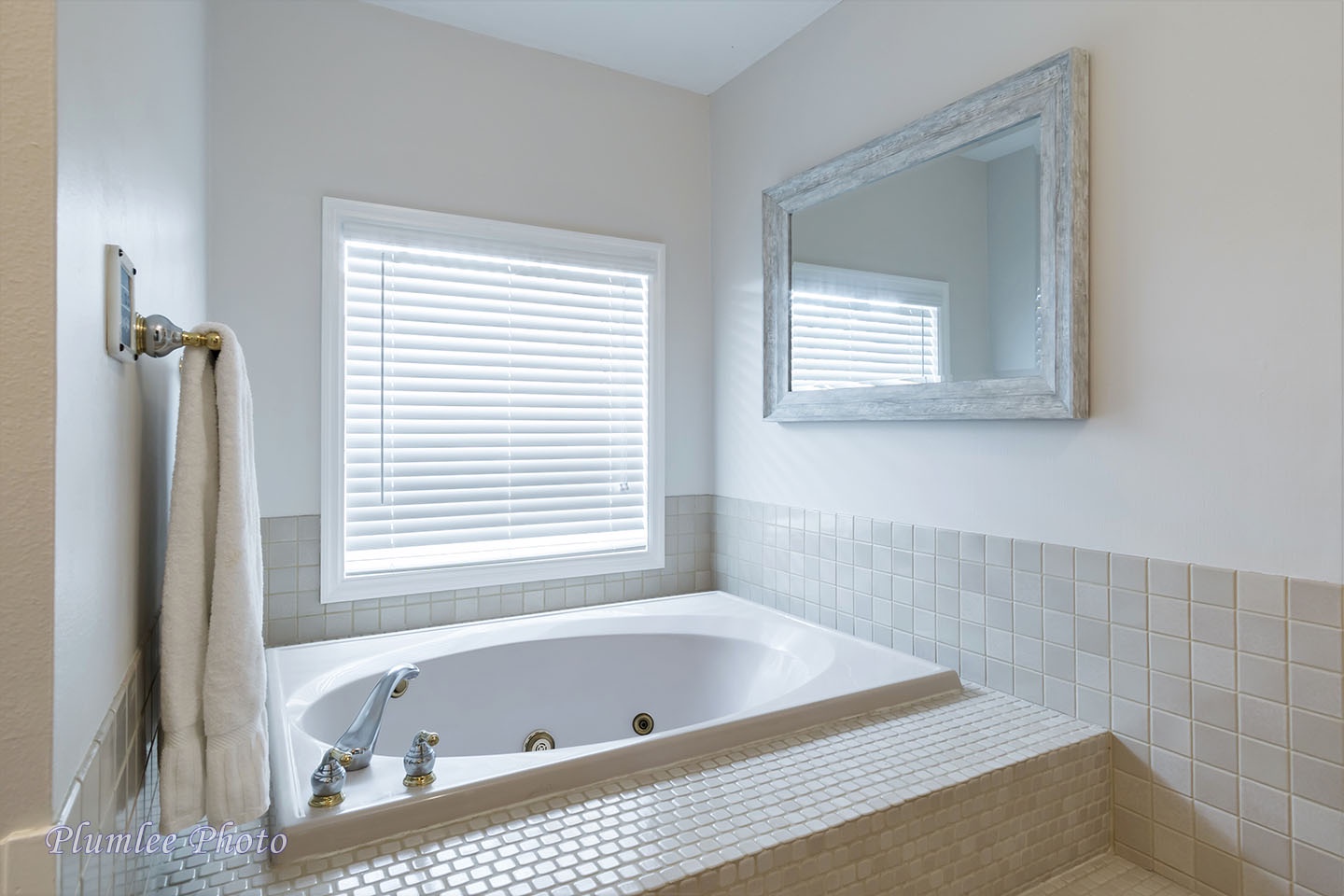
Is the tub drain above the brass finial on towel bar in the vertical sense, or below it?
below

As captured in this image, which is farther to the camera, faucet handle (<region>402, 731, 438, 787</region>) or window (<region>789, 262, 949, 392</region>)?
window (<region>789, 262, 949, 392</region>)

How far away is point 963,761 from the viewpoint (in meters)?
1.40

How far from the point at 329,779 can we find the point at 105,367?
2.49ft

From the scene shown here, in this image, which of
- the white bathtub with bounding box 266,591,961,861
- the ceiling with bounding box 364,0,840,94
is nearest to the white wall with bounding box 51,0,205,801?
the white bathtub with bounding box 266,591,961,861

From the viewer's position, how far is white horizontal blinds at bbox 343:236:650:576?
223 cm

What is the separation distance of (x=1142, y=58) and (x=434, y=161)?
1873 mm

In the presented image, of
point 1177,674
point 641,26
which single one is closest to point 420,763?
point 1177,674

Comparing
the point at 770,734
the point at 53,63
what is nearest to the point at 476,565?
the point at 770,734

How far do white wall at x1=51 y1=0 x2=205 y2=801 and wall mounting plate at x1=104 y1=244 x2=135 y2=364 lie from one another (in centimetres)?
2

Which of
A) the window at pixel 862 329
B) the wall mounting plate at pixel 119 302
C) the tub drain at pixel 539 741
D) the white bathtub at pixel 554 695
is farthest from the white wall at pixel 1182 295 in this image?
the wall mounting plate at pixel 119 302

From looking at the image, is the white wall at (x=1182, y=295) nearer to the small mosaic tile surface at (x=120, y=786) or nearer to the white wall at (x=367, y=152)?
the white wall at (x=367, y=152)

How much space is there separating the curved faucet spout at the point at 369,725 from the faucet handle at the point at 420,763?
0.09 meters

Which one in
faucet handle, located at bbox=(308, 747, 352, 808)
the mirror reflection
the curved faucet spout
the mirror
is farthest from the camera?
the mirror reflection

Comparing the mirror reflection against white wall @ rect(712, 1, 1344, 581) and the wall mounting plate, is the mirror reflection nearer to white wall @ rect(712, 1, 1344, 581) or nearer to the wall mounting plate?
white wall @ rect(712, 1, 1344, 581)
